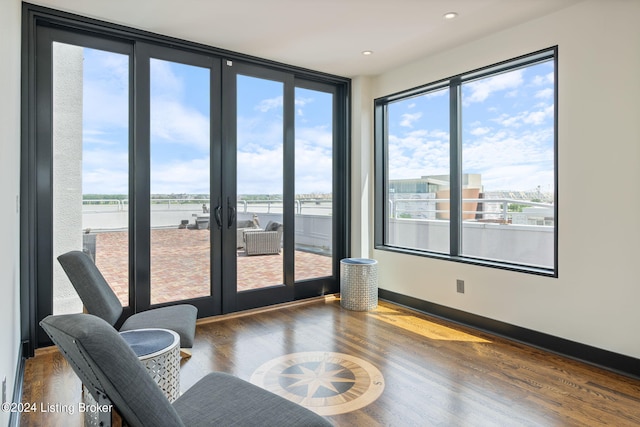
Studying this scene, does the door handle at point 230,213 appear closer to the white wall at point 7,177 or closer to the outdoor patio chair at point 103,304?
the outdoor patio chair at point 103,304

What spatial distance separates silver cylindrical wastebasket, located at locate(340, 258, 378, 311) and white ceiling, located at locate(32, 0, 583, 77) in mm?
2268

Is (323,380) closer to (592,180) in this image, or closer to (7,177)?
(7,177)

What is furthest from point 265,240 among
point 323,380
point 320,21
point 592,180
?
point 592,180

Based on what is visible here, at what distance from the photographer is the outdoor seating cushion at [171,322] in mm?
2607

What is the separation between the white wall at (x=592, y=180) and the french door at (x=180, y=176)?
217cm

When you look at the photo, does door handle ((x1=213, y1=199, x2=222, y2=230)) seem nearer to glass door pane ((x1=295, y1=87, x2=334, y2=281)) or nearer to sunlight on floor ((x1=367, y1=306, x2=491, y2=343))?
glass door pane ((x1=295, y1=87, x2=334, y2=281))

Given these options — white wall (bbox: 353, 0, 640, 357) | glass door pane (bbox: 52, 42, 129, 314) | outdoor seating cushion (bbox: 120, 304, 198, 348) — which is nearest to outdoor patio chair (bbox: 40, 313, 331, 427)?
outdoor seating cushion (bbox: 120, 304, 198, 348)

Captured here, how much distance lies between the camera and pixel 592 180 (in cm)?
294

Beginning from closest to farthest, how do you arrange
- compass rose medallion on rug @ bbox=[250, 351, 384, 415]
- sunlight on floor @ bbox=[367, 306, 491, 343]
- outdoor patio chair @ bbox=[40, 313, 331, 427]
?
1. outdoor patio chair @ bbox=[40, 313, 331, 427]
2. compass rose medallion on rug @ bbox=[250, 351, 384, 415]
3. sunlight on floor @ bbox=[367, 306, 491, 343]

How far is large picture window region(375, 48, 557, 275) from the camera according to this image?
11.1 feet

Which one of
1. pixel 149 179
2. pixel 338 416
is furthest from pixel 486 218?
pixel 149 179

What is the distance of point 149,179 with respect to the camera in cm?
358

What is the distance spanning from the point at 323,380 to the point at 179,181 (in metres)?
2.30

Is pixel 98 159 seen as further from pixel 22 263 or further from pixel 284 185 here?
pixel 284 185
